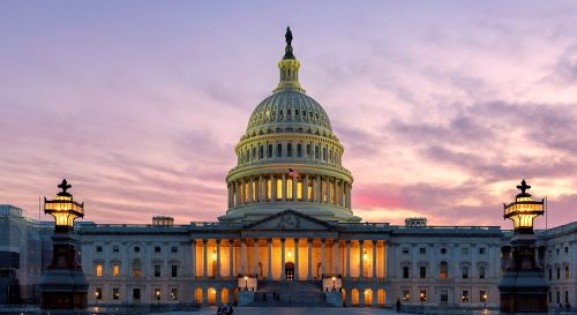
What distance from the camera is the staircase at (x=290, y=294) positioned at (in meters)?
128

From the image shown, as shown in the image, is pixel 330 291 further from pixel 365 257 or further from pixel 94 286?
pixel 94 286

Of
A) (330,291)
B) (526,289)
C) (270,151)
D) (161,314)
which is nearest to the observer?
(526,289)

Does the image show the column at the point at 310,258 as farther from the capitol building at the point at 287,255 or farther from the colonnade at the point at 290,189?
the colonnade at the point at 290,189

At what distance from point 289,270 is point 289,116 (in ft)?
111

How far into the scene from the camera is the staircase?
128 meters

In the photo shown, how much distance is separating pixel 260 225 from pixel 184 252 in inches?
595

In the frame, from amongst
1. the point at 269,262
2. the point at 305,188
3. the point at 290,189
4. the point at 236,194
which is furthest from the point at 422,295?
the point at 236,194

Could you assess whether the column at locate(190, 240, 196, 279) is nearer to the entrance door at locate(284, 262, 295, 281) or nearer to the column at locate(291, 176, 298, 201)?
the entrance door at locate(284, 262, 295, 281)

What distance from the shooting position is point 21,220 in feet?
494

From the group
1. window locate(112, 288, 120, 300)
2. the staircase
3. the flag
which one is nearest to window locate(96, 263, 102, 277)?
window locate(112, 288, 120, 300)

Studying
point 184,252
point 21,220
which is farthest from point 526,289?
point 21,220

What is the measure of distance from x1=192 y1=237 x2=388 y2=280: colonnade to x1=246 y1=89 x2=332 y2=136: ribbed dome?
90.0 feet

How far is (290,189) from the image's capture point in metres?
168

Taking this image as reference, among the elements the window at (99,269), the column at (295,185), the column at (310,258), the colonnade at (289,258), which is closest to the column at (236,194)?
the column at (295,185)
